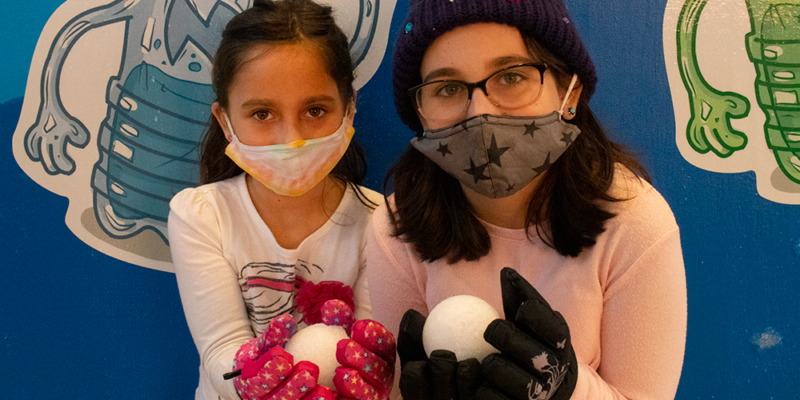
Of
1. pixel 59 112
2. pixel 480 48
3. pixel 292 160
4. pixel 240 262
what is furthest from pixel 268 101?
pixel 59 112

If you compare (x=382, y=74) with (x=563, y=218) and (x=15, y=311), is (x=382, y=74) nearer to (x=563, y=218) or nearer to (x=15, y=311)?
(x=563, y=218)

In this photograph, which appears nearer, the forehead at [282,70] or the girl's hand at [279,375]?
the girl's hand at [279,375]

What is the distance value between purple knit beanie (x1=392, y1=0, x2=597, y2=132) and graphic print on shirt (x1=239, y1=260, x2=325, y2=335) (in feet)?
2.37

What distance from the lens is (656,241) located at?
4.02ft

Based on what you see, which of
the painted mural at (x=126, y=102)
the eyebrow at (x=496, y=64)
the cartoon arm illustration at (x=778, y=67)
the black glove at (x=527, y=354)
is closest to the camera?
the black glove at (x=527, y=354)

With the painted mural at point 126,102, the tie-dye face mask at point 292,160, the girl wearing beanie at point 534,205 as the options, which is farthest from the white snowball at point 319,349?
the painted mural at point 126,102

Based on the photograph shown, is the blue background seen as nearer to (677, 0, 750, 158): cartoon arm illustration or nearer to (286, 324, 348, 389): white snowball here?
(677, 0, 750, 158): cartoon arm illustration

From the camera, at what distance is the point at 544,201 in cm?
134

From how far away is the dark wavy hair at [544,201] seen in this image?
1.27 meters

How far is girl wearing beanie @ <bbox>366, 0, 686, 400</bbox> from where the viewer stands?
1.19 m

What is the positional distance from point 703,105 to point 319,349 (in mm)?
1400

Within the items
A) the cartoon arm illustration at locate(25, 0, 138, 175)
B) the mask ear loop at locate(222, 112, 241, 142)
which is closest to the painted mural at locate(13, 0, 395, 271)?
the cartoon arm illustration at locate(25, 0, 138, 175)

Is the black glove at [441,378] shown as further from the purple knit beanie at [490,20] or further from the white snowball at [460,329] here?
the purple knit beanie at [490,20]

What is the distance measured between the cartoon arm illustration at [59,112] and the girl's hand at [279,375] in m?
1.20
